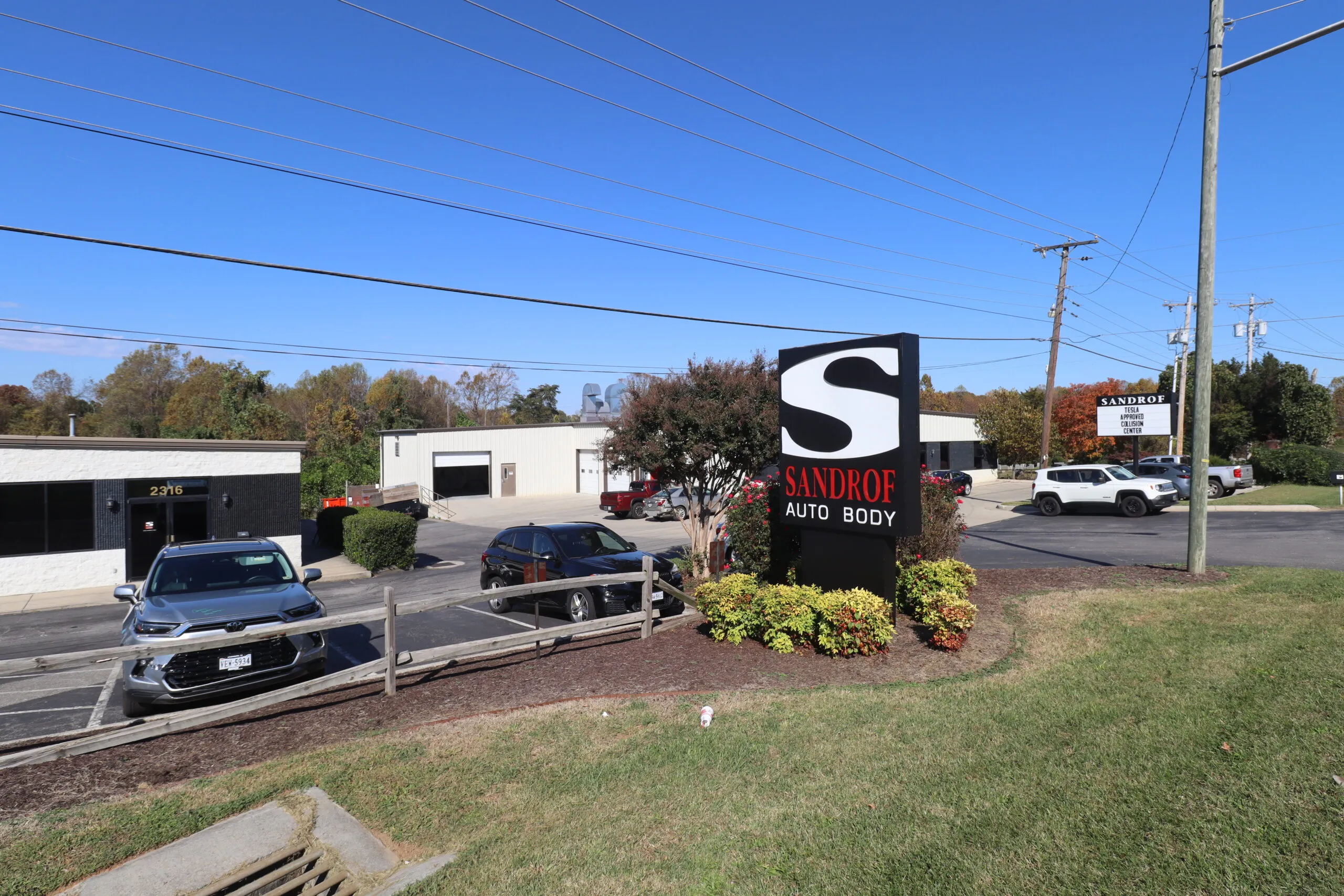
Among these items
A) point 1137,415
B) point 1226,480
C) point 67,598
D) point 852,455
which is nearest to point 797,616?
point 852,455

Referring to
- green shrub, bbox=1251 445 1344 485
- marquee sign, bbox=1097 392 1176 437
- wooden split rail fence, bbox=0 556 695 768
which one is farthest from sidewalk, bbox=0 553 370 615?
green shrub, bbox=1251 445 1344 485

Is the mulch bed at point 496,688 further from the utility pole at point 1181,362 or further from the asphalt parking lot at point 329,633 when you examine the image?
the utility pole at point 1181,362

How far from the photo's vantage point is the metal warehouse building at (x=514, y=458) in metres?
42.9

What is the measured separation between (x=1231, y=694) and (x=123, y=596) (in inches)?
427

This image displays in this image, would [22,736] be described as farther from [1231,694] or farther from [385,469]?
[385,469]

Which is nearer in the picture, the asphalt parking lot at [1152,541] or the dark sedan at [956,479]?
the dark sedan at [956,479]

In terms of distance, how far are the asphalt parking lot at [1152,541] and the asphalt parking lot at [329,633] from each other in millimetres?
9012

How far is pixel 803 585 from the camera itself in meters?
9.38

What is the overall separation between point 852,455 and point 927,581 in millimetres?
2050

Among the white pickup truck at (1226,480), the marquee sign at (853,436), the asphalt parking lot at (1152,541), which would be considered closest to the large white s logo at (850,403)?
the marquee sign at (853,436)

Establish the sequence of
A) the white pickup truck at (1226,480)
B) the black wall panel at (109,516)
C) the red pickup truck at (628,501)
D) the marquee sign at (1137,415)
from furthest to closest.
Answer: the red pickup truck at (628,501) < the marquee sign at (1137,415) < the white pickup truck at (1226,480) < the black wall panel at (109,516)

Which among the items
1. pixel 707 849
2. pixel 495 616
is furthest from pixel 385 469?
pixel 707 849

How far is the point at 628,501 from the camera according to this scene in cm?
3334

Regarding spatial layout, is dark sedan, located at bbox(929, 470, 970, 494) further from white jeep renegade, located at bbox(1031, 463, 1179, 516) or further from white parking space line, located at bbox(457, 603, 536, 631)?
white parking space line, located at bbox(457, 603, 536, 631)
